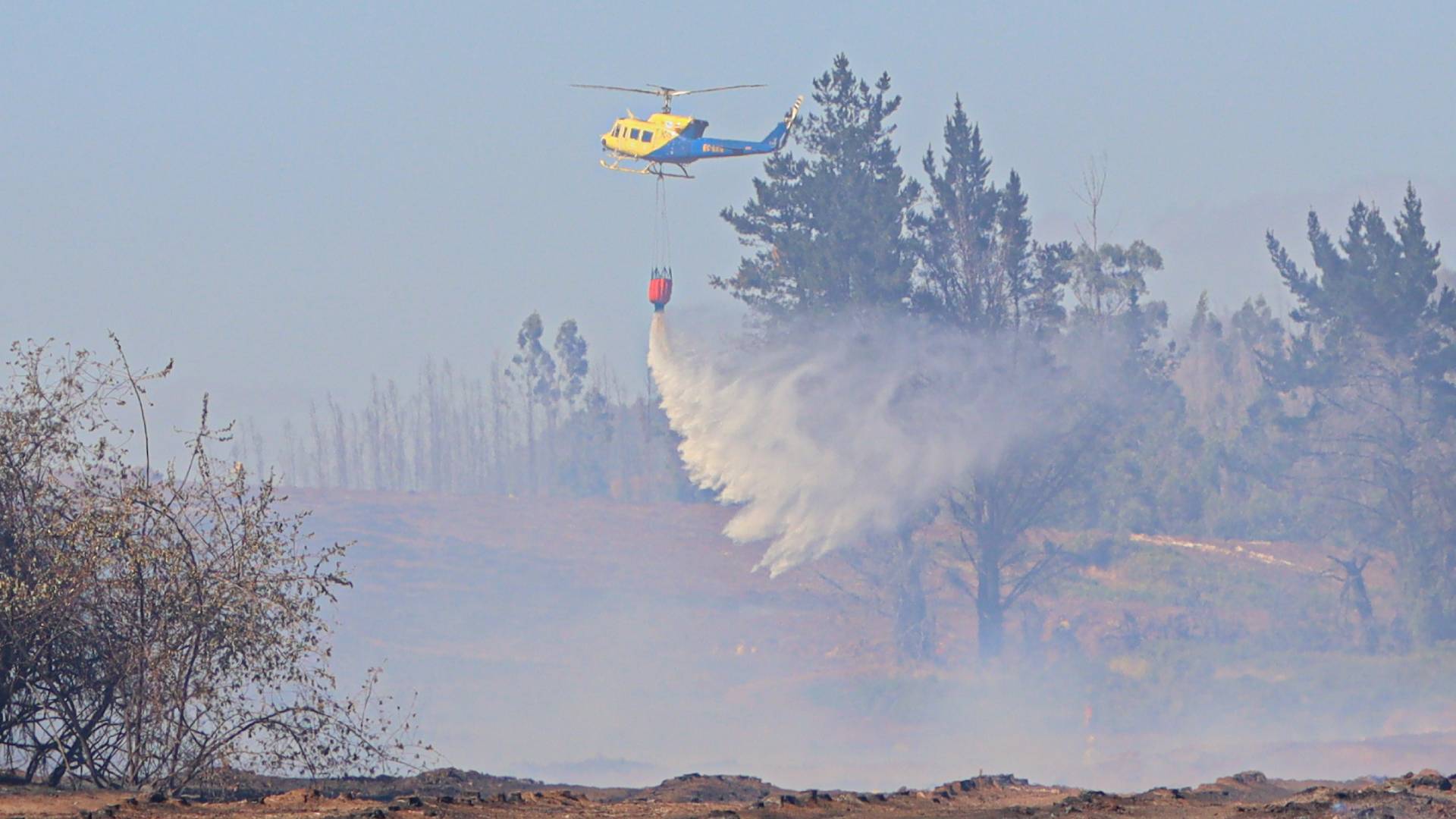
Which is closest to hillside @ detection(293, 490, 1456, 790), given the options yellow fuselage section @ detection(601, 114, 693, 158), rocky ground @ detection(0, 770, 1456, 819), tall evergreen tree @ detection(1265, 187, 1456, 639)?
tall evergreen tree @ detection(1265, 187, 1456, 639)

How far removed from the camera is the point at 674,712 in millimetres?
75438

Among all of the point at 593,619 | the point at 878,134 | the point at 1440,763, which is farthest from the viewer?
the point at 593,619

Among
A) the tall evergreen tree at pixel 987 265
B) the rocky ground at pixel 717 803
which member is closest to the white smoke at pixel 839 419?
the tall evergreen tree at pixel 987 265

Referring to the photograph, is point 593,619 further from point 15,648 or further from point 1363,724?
point 15,648

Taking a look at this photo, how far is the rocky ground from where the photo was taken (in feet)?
58.9

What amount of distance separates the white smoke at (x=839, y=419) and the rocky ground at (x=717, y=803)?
40.9 m

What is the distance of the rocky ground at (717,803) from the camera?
1794 centimetres

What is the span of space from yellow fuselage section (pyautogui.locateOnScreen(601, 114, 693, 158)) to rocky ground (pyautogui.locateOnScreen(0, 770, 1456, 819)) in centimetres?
3508

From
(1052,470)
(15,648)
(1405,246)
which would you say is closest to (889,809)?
(15,648)

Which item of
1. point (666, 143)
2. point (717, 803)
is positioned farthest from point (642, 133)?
point (717, 803)

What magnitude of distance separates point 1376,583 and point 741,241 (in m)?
29.5

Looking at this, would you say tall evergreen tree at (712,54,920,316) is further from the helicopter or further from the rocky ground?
the rocky ground

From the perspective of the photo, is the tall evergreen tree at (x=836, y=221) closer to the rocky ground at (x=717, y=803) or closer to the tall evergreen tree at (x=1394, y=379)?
the tall evergreen tree at (x=1394, y=379)

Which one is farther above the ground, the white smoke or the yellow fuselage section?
the yellow fuselage section
